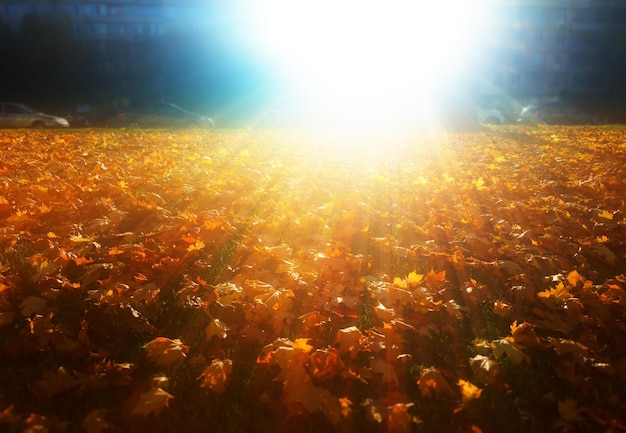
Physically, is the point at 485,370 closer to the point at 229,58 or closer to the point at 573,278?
the point at 573,278

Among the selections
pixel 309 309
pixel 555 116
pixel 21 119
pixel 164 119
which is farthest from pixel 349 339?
pixel 555 116

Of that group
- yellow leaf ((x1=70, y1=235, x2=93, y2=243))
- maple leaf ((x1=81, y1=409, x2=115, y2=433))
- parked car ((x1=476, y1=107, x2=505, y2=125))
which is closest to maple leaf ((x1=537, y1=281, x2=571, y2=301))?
maple leaf ((x1=81, y1=409, x2=115, y2=433))

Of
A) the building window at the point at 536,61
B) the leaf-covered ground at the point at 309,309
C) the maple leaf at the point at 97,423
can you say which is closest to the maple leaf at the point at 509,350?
the leaf-covered ground at the point at 309,309

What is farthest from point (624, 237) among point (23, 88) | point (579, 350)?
point (23, 88)

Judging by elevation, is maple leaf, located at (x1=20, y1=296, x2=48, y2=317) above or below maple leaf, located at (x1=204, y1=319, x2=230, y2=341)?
below

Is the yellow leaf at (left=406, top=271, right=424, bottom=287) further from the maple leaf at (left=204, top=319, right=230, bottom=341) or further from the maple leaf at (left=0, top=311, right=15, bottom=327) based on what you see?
the maple leaf at (left=0, top=311, right=15, bottom=327)

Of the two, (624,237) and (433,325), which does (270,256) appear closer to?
(433,325)

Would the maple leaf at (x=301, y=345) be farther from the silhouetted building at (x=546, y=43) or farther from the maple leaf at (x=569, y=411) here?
the silhouetted building at (x=546, y=43)
